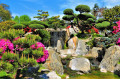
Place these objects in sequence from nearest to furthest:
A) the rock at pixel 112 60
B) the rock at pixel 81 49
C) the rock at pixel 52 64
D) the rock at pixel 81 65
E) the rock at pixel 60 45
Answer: the rock at pixel 52 64 → the rock at pixel 81 65 → the rock at pixel 112 60 → the rock at pixel 81 49 → the rock at pixel 60 45

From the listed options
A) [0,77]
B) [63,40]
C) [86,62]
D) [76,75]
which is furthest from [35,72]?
[63,40]

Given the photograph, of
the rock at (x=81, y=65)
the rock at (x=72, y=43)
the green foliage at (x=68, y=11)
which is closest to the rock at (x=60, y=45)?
the rock at (x=72, y=43)

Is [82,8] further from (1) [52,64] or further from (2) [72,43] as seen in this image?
(1) [52,64]

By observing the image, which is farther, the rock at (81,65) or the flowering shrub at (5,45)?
the rock at (81,65)

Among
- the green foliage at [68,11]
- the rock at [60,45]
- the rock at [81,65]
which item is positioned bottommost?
the rock at [81,65]

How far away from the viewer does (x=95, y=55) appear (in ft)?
50.5

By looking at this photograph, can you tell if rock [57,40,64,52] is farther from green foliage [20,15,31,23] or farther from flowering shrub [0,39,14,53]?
green foliage [20,15,31,23]

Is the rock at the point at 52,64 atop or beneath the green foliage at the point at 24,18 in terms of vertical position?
beneath

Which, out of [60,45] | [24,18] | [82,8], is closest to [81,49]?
[60,45]

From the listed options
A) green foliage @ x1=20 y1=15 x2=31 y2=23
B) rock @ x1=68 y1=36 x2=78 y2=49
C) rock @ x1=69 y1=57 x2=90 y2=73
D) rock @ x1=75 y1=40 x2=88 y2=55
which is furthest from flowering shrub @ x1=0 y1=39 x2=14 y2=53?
green foliage @ x1=20 y1=15 x2=31 y2=23

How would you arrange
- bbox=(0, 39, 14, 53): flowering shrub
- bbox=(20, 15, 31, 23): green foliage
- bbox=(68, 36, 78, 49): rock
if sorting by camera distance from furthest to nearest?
bbox=(20, 15, 31, 23): green foliage, bbox=(68, 36, 78, 49): rock, bbox=(0, 39, 14, 53): flowering shrub

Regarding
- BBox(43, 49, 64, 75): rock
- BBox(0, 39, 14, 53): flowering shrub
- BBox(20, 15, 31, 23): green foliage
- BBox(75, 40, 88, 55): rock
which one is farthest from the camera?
BBox(20, 15, 31, 23): green foliage

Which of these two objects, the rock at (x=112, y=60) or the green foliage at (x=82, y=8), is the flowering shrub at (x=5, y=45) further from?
the green foliage at (x=82, y=8)

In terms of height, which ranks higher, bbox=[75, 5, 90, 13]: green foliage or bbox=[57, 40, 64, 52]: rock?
bbox=[75, 5, 90, 13]: green foliage
